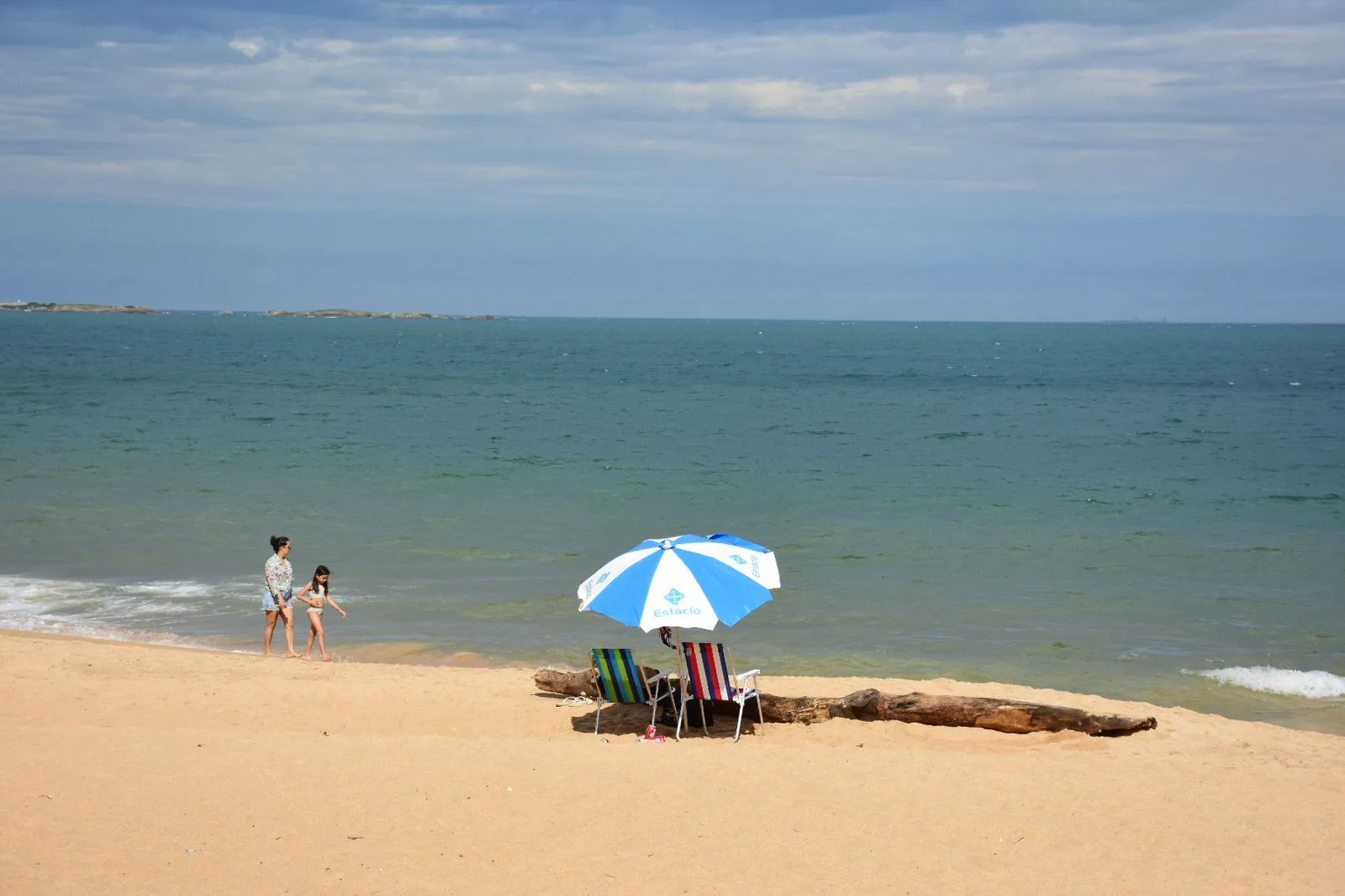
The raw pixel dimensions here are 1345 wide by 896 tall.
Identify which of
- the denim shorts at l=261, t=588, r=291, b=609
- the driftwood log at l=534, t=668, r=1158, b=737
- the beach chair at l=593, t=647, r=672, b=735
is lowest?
the driftwood log at l=534, t=668, r=1158, b=737

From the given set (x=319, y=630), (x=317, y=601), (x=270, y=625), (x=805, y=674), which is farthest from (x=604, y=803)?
(x=270, y=625)

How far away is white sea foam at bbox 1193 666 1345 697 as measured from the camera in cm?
1288

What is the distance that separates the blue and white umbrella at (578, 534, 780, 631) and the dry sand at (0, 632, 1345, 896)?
1.11m

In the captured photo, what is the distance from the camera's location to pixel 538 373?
79125mm

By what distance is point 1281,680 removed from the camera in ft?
43.2

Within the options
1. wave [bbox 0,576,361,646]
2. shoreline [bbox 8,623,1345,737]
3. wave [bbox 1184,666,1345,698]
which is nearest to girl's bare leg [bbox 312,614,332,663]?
shoreline [bbox 8,623,1345,737]

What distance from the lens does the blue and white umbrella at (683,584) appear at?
9.14m

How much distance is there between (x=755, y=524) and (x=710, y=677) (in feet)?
42.6

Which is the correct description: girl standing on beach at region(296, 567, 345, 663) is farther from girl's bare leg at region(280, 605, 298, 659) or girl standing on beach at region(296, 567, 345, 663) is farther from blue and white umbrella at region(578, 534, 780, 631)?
blue and white umbrella at region(578, 534, 780, 631)

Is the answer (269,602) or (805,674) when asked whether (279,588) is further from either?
(805,674)

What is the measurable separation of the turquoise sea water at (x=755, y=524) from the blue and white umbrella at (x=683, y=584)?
441 centimetres

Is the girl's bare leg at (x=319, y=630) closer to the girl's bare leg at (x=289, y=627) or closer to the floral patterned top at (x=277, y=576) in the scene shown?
the girl's bare leg at (x=289, y=627)

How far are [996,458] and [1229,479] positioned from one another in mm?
6287

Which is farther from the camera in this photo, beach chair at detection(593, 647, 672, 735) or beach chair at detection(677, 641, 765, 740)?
beach chair at detection(593, 647, 672, 735)
